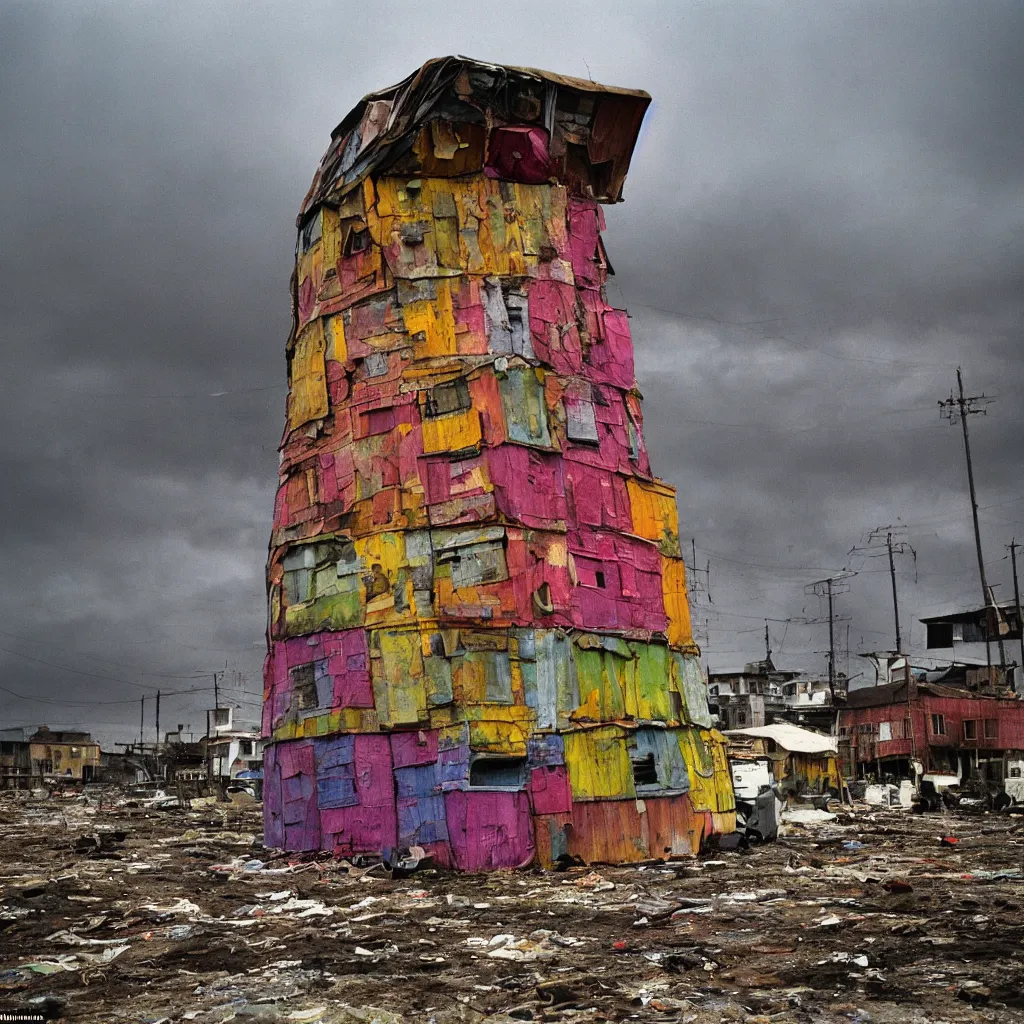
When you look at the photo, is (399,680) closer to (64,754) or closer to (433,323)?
(433,323)

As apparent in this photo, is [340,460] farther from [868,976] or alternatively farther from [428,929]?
[868,976]

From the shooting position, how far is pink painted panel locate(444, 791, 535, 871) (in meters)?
18.6

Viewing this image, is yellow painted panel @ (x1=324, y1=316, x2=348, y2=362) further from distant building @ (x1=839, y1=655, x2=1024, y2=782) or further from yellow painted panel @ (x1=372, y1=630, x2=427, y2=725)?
distant building @ (x1=839, y1=655, x2=1024, y2=782)

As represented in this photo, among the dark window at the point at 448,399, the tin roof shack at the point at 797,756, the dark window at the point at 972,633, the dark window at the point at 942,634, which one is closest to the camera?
the dark window at the point at 448,399

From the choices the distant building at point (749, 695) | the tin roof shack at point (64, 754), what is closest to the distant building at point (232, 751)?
the tin roof shack at point (64, 754)

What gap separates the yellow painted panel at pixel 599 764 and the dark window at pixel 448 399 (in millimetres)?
6744

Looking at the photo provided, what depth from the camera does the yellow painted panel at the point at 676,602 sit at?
904 inches

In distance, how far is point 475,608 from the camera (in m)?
19.9

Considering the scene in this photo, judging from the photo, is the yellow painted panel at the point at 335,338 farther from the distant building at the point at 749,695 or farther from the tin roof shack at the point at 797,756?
the distant building at the point at 749,695

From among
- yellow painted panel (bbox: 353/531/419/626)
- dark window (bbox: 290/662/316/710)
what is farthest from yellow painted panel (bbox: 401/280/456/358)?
dark window (bbox: 290/662/316/710)

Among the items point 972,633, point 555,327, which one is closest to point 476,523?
point 555,327

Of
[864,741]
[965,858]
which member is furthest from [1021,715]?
[965,858]

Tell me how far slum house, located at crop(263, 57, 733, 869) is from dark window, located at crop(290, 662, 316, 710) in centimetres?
7

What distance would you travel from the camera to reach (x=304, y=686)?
22031 millimetres
